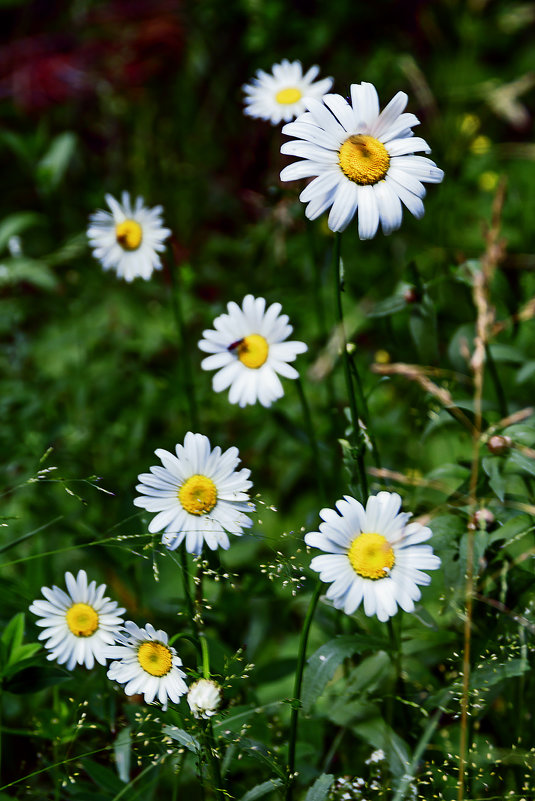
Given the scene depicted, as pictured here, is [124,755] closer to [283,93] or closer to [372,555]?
[372,555]

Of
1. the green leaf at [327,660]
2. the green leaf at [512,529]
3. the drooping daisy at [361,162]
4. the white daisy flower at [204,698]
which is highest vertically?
the drooping daisy at [361,162]

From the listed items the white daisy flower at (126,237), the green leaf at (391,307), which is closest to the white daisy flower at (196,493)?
the green leaf at (391,307)

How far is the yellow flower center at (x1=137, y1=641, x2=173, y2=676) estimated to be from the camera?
3.48 feet

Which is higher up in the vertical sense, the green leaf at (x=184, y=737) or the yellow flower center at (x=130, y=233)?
the yellow flower center at (x=130, y=233)

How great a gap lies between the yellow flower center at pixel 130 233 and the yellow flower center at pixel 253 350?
43cm

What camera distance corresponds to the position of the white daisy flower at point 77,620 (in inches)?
45.7

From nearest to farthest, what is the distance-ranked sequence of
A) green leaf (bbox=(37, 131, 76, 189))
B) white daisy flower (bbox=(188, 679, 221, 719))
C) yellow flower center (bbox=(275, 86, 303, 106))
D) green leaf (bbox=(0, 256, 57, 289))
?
1. white daisy flower (bbox=(188, 679, 221, 719))
2. yellow flower center (bbox=(275, 86, 303, 106))
3. green leaf (bbox=(37, 131, 76, 189))
4. green leaf (bbox=(0, 256, 57, 289))

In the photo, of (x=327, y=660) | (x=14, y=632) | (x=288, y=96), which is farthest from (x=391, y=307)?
(x=14, y=632)

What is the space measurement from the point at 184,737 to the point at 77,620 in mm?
240

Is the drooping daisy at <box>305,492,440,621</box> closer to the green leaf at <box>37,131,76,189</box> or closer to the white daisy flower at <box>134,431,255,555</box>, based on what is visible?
the white daisy flower at <box>134,431,255,555</box>

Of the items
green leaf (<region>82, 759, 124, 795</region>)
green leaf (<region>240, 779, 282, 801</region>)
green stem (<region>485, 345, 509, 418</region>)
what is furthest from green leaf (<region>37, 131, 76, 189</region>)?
green leaf (<region>240, 779, 282, 801</region>)

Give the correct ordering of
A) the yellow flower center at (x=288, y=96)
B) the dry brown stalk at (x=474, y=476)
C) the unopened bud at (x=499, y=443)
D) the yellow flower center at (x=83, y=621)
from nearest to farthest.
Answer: the dry brown stalk at (x=474, y=476), the yellow flower center at (x=83, y=621), the unopened bud at (x=499, y=443), the yellow flower center at (x=288, y=96)

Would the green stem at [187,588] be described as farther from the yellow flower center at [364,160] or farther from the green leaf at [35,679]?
the yellow flower center at [364,160]

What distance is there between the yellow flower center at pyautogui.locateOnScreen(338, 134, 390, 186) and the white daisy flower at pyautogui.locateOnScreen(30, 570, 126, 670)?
27.5 inches
